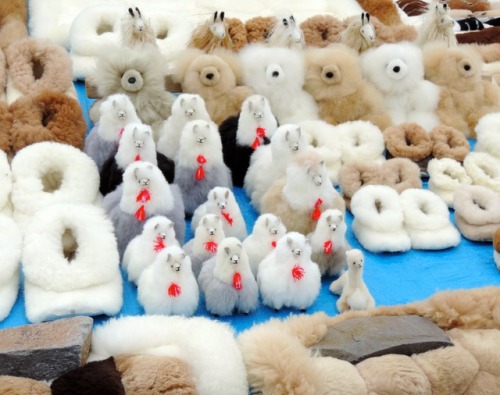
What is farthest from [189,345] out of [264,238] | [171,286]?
[264,238]

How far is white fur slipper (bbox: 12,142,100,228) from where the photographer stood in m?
2.21

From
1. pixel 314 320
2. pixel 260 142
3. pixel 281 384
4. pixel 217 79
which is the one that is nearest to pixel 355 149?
pixel 260 142

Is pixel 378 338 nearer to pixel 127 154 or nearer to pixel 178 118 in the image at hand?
pixel 127 154

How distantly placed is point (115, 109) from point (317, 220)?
82cm

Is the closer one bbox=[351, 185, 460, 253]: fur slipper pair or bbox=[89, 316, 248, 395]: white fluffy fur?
bbox=[89, 316, 248, 395]: white fluffy fur

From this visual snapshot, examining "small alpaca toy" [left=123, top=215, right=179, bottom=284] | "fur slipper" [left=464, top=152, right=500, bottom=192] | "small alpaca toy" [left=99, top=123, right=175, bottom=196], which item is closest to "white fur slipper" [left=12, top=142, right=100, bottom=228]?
"small alpaca toy" [left=99, top=123, right=175, bottom=196]

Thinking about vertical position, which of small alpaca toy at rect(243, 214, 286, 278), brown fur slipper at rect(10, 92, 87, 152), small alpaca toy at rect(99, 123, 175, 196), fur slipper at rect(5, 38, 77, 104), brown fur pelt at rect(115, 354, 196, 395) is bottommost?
brown fur pelt at rect(115, 354, 196, 395)

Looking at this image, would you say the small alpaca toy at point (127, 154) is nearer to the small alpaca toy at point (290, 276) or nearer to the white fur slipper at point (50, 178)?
the white fur slipper at point (50, 178)

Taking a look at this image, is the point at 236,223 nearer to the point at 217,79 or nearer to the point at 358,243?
the point at 358,243

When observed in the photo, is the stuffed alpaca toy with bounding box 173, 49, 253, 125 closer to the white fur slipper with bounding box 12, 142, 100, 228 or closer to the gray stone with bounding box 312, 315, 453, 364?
the white fur slipper with bounding box 12, 142, 100, 228

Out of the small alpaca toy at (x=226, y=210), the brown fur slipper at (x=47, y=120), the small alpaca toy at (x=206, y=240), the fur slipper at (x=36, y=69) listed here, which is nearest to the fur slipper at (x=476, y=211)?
the small alpaca toy at (x=226, y=210)

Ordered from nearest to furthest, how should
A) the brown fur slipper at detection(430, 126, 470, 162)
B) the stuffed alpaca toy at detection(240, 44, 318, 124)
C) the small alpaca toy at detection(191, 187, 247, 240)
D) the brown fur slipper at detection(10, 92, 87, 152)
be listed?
the small alpaca toy at detection(191, 187, 247, 240), the brown fur slipper at detection(10, 92, 87, 152), the brown fur slipper at detection(430, 126, 470, 162), the stuffed alpaca toy at detection(240, 44, 318, 124)

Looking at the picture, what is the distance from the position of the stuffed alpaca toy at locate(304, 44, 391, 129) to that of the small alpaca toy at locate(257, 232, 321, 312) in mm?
1061

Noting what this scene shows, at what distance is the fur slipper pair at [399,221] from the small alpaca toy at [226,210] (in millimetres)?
413
